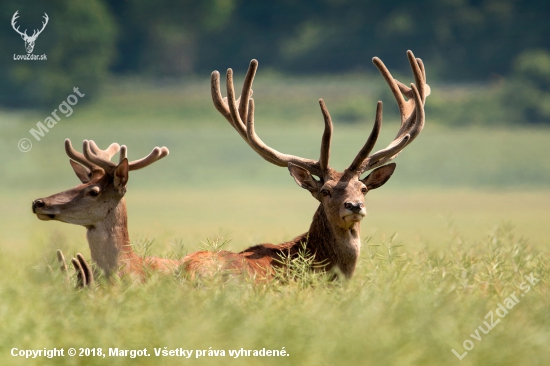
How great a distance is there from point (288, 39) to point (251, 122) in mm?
27910

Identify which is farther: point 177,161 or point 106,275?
point 177,161

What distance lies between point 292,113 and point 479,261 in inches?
964

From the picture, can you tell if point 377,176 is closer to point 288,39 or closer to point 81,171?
point 81,171

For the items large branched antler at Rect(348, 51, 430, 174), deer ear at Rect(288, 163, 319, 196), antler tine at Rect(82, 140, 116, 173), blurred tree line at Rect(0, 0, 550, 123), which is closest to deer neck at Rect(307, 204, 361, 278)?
deer ear at Rect(288, 163, 319, 196)

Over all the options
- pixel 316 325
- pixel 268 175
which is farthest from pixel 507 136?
pixel 316 325

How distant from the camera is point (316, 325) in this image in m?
5.01

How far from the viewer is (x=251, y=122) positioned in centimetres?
753

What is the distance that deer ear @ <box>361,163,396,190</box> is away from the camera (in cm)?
718

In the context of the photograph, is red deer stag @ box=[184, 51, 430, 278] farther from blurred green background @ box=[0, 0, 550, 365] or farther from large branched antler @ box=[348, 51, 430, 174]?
blurred green background @ box=[0, 0, 550, 365]

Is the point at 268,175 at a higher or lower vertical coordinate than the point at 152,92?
lower

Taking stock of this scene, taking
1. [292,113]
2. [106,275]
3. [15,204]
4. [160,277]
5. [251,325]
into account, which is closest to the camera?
[251,325]

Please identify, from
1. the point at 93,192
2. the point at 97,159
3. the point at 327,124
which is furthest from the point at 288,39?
the point at 93,192

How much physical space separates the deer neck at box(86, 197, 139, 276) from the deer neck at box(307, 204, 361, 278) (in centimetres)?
128

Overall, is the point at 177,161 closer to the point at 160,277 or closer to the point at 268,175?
the point at 268,175
